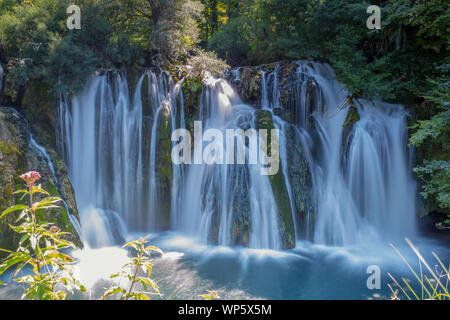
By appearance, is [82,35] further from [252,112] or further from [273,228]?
[273,228]

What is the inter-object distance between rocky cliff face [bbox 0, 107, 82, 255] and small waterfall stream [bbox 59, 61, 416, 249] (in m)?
1.00

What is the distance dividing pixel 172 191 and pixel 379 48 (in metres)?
8.57

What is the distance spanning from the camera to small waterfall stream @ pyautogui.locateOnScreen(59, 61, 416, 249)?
7.73 meters

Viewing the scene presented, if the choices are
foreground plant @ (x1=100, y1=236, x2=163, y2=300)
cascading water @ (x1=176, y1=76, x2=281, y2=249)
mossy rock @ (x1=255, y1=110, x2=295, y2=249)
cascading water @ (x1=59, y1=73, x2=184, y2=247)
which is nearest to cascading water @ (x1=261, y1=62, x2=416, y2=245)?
mossy rock @ (x1=255, y1=110, x2=295, y2=249)

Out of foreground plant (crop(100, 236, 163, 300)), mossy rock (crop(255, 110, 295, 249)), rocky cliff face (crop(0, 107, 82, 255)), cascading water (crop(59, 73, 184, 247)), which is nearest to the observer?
foreground plant (crop(100, 236, 163, 300))

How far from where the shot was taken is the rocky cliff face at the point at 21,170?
5867 mm

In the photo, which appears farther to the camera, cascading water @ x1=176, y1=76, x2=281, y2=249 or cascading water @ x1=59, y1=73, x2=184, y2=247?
cascading water @ x1=59, y1=73, x2=184, y2=247

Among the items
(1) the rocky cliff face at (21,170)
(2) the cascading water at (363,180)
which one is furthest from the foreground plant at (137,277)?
(2) the cascading water at (363,180)

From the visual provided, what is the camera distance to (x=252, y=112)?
8352 mm

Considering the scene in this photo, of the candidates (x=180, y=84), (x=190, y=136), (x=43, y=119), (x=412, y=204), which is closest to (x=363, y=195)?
(x=412, y=204)

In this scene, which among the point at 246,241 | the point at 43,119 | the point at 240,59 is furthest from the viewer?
the point at 240,59

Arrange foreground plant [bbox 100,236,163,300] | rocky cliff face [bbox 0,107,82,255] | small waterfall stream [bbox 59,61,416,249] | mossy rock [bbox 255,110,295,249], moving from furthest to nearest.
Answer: small waterfall stream [bbox 59,61,416,249] < mossy rock [bbox 255,110,295,249] < rocky cliff face [bbox 0,107,82,255] < foreground plant [bbox 100,236,163,300]

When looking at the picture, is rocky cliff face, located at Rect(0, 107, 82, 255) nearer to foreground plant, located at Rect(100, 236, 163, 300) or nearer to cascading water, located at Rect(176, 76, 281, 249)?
cascading water, located at Rect(176, 76, 281, 249)

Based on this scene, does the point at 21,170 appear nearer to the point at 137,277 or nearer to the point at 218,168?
the point at 218,168
